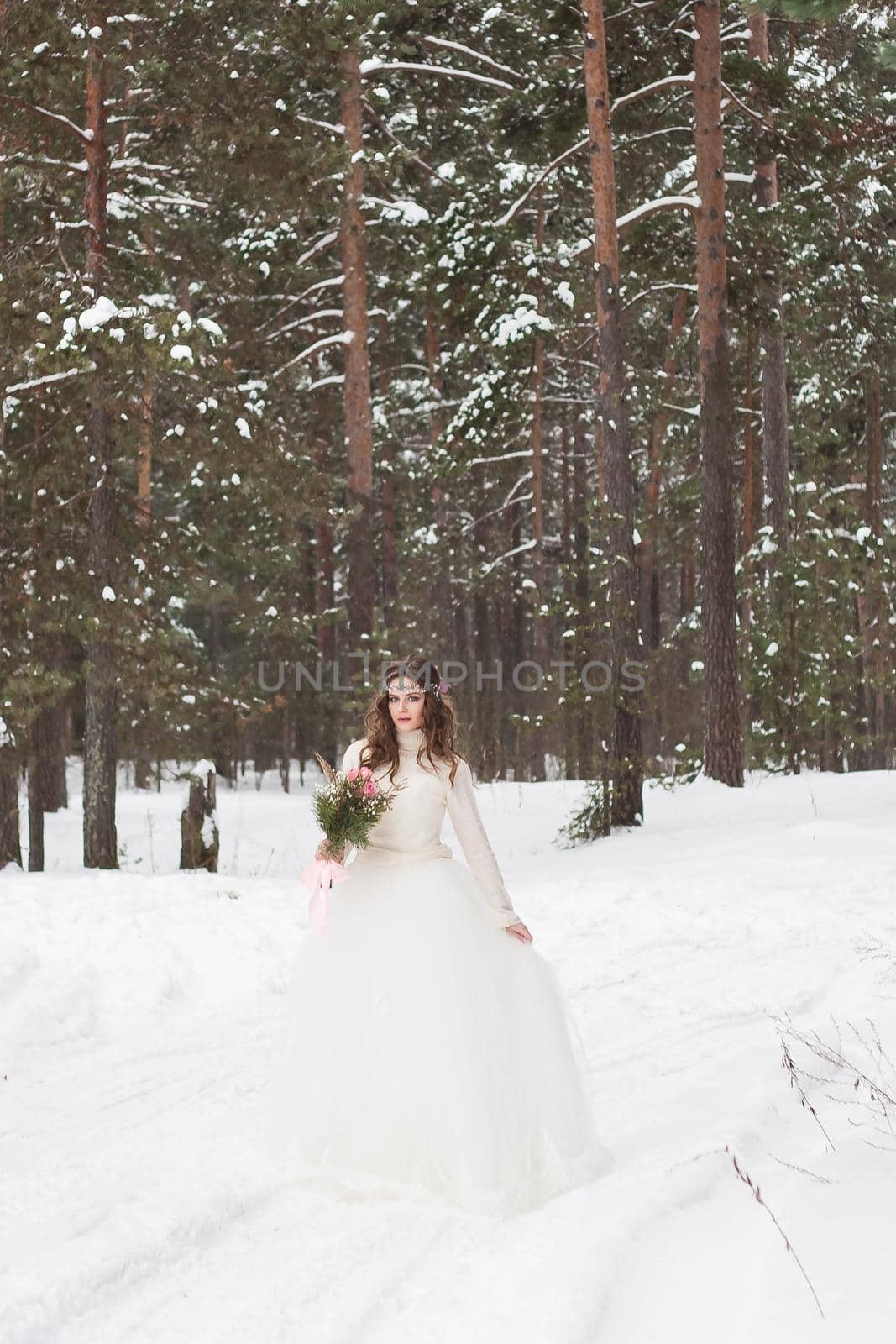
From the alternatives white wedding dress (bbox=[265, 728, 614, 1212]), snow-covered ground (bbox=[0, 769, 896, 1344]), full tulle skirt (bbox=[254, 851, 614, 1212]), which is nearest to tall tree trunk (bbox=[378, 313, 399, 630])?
snow-covered ground (bbox=[0, 769, 896, 1344])

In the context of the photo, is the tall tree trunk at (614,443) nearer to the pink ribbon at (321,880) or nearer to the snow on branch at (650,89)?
the snow on branch at (650,89)

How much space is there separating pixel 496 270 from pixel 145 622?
8.64 metres

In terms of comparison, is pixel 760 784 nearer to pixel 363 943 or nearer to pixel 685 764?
pixel 685 764

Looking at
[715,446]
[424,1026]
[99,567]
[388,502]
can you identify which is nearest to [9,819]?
[99,567]

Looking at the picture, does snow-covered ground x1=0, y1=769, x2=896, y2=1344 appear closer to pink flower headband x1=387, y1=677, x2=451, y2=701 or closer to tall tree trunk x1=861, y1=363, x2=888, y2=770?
pink flower headband x1=387, y1=677, x2=451, y2=701

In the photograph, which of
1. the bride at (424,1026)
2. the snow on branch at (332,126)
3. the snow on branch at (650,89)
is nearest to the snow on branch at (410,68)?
the snow on branch at (332,126)

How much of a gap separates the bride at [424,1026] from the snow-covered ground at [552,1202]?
7.1 inches

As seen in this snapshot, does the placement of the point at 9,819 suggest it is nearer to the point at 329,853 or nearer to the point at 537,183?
the point at 329,853

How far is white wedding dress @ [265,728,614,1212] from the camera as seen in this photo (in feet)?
15.3

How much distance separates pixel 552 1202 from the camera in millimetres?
4578

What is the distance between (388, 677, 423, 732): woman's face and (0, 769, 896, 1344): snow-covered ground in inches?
75.8

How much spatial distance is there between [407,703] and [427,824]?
0.53 m

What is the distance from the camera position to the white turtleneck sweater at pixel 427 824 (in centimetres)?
521

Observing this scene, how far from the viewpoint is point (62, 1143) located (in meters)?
5.34
